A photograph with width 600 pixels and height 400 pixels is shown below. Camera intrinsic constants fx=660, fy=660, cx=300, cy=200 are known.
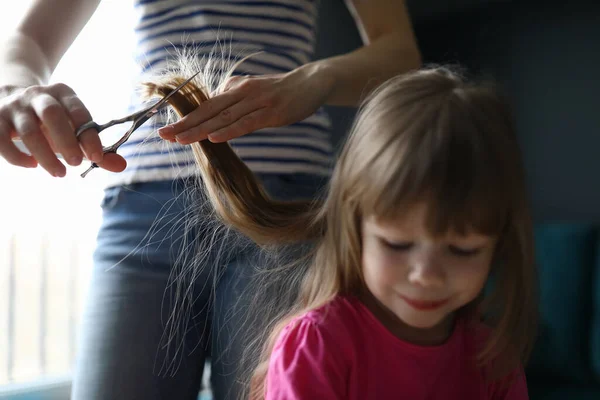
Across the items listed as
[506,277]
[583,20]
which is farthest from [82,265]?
[583,20]

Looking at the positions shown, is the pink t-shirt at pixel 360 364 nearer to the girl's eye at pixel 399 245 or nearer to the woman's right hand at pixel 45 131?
the girl's eye at pixel 399 245

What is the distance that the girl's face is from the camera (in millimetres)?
648

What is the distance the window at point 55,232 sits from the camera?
1.60m

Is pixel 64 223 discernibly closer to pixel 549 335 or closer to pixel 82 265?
pixel 82 265

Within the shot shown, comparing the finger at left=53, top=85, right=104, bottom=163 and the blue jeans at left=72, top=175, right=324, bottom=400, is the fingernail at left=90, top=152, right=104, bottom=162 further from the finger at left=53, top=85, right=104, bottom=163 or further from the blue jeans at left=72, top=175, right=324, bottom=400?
the blue jeans at left=72, top=175, right=324, bottom=400

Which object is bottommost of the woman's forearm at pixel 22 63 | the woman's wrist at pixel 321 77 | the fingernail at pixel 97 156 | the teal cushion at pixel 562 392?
the teal cushion at pixel 562 392

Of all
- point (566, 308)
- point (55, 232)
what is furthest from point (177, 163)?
point (566, 308)

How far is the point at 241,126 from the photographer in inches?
28.1

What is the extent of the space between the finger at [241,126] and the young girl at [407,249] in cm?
7

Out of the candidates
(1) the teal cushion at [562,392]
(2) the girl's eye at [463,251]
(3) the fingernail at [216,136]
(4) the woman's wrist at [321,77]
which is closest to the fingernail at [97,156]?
(3) the fingernail at [216,136]

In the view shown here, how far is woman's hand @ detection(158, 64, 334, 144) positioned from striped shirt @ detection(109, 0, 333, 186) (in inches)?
5.5

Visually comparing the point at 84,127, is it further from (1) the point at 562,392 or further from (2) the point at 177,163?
(1) the point at 562,392

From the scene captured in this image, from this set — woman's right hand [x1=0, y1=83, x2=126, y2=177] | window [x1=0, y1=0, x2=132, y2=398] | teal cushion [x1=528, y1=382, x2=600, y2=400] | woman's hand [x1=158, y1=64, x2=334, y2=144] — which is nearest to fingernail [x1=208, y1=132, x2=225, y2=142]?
woman's hand [x1=158, y1=64, x2=334, y2=144]

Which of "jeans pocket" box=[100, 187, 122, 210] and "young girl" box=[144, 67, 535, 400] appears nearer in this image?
"young girl" box=[144, 67, 535, 400]
